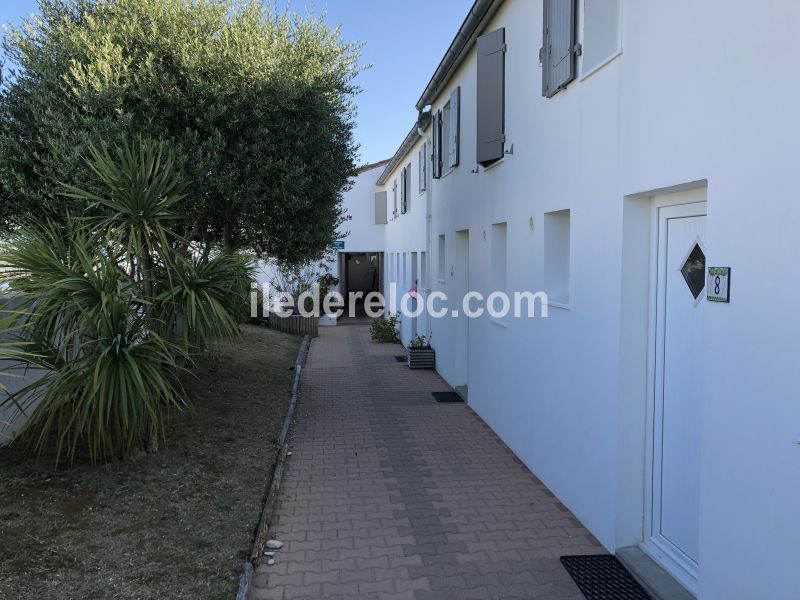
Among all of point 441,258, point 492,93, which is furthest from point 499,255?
Result: point 441,258

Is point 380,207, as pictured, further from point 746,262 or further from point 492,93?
point 746,262

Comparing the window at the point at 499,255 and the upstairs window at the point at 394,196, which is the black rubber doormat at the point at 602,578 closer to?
the window at the point at 499,255

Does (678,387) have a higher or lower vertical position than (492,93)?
lower

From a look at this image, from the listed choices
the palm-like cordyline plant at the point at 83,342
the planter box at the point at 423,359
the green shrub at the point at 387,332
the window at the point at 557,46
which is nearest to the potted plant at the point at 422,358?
the planter box at the point at 423,359

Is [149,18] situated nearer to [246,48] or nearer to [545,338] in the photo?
[246,48]

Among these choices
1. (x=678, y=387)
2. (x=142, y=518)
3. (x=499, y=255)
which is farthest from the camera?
(x=499, y=255)

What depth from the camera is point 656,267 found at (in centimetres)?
415

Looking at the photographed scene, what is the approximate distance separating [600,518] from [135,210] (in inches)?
185

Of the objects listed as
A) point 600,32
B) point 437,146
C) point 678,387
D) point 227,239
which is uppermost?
point 437,146

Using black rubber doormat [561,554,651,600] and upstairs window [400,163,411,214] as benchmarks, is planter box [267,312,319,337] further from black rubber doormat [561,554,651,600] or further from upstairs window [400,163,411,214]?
black rubber doormat [561,554,651,600]

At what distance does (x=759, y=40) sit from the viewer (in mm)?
2770

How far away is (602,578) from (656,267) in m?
2.10

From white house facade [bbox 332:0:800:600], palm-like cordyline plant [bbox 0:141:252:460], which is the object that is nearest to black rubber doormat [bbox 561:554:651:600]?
white house facade [bbox 332:0:800:600]

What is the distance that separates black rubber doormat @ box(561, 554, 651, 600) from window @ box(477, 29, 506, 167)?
4.49 metres
